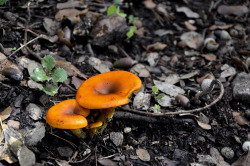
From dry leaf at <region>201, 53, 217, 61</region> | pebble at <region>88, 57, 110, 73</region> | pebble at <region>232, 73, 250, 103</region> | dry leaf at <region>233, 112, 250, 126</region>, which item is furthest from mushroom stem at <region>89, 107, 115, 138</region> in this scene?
dry leaf at <region>201, 53, 217, 61</region>

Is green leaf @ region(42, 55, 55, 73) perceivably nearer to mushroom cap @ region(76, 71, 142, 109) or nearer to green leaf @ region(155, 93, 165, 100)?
mushroom cap @ region(76, 71, 142, 109)

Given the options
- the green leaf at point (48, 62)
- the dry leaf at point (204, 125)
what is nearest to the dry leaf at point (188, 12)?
the dry leaf at point (204, 125)

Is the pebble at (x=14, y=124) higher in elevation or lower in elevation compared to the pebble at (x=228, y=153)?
higher

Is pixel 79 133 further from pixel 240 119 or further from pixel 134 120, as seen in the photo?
pixel 240 119

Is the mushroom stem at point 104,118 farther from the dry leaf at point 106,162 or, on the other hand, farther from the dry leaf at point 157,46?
the dry leaf at point 157,46

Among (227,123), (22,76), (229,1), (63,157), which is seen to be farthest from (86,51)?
(229,1)

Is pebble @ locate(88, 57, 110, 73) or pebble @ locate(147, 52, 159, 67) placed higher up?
pebble @ locate(88, 57, 110, 73)
